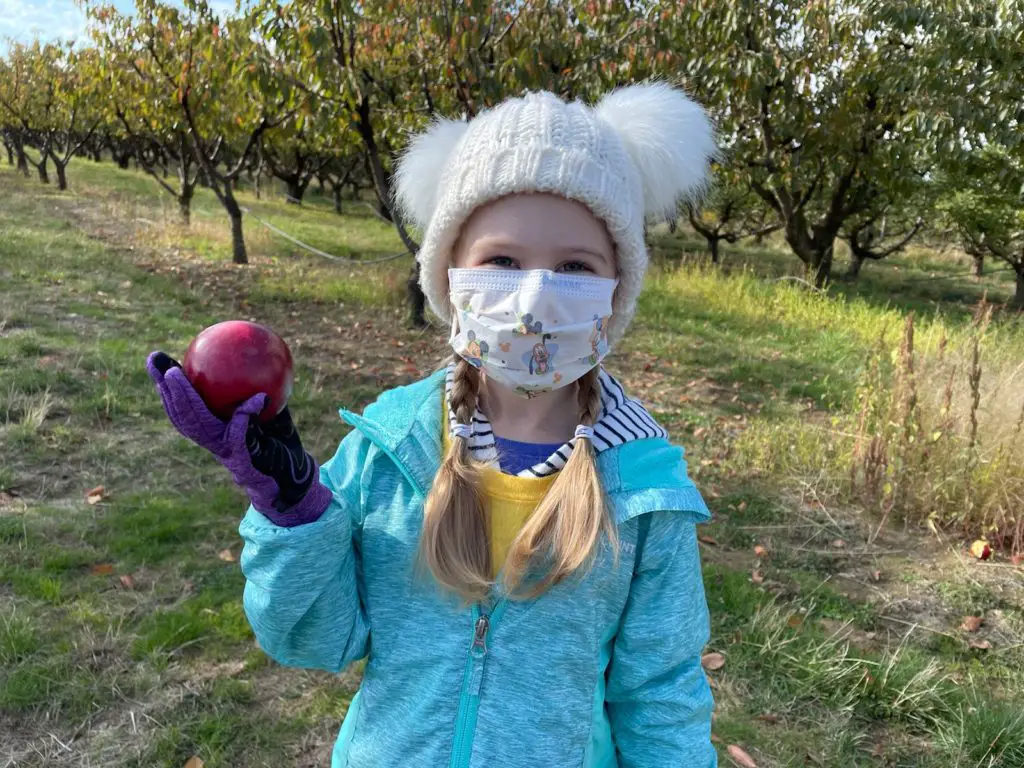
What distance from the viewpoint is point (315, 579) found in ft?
3.95

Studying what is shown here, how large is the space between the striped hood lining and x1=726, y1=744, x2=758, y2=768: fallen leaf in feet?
5.68

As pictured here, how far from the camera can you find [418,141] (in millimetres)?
1822

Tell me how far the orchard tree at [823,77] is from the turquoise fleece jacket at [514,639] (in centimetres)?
543

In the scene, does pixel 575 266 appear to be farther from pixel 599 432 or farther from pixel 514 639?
pixel 514 639

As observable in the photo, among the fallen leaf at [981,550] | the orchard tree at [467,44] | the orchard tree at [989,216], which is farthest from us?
the orchard tree at [989,216]

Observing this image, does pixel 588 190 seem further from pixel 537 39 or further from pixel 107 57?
pixel 107 57

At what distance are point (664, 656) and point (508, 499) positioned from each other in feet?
1.40

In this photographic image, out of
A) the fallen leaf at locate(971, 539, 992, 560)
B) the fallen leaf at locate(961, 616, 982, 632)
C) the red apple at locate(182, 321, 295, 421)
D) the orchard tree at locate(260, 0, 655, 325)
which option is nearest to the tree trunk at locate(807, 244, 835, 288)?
the orchard tree at locate(260, 0, 655, 325)

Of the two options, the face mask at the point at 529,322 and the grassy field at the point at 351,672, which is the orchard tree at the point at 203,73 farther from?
the face mask at the point at 529,322

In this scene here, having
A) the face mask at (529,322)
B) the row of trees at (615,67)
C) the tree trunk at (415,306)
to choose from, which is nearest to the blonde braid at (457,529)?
the face mask at (529,322)

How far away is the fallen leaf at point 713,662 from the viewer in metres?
3.00

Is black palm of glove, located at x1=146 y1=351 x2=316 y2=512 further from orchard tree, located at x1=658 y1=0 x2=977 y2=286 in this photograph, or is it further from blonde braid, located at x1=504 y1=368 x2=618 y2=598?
orchard tree, located at x1=658 y1=0 x2=977 y2=286

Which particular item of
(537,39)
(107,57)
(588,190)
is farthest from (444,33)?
(107,57)

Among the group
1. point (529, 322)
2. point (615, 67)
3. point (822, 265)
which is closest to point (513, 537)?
point (529, 322)
